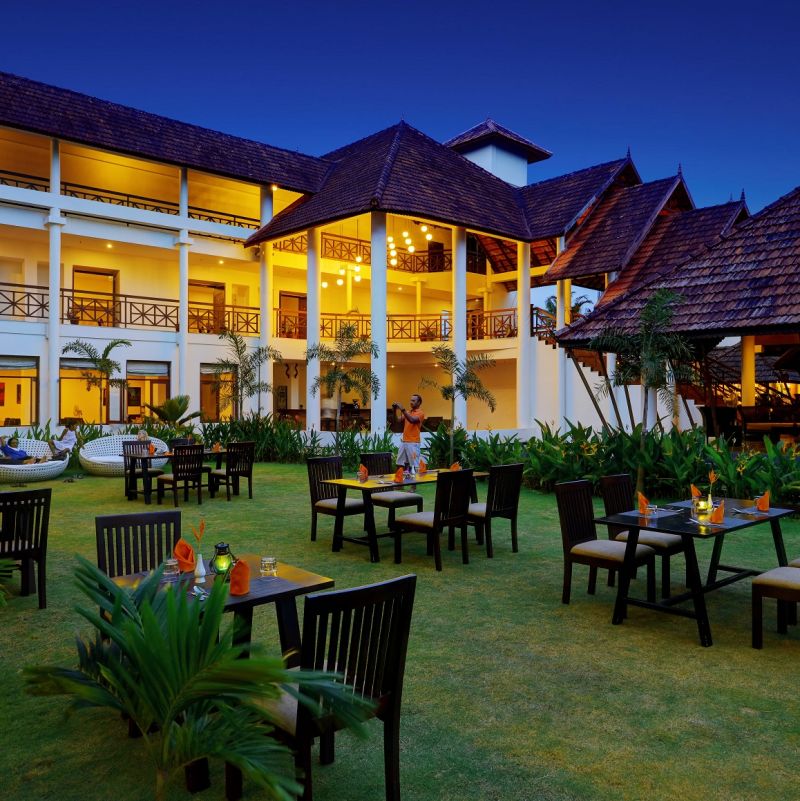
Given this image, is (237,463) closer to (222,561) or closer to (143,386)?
(222,561)

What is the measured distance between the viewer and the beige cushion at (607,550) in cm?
564

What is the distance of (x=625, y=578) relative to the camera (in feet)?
17.7

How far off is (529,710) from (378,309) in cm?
1562

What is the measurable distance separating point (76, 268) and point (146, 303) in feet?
7.86

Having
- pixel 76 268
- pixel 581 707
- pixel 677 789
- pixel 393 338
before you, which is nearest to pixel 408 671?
pixel 581 707

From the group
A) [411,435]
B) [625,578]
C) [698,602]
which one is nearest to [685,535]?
Answer: [698,602]

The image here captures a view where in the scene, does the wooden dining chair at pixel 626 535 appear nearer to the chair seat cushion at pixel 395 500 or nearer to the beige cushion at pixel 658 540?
the beige cushion at pixel 658 540

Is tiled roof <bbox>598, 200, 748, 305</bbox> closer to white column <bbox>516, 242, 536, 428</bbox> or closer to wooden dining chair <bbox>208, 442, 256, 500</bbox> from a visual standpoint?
white column <bbox>516, 242, 536, 428</bbox>

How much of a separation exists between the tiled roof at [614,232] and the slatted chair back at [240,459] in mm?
11992

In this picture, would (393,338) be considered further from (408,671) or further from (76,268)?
(408,671)

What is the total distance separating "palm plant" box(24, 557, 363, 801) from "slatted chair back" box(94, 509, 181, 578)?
232 centimetres

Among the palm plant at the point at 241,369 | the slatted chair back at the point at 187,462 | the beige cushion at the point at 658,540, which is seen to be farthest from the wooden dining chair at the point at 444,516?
the palm plant at the point at 241,369

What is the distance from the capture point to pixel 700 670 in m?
4.48

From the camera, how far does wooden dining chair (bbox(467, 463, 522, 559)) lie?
25.4ft
